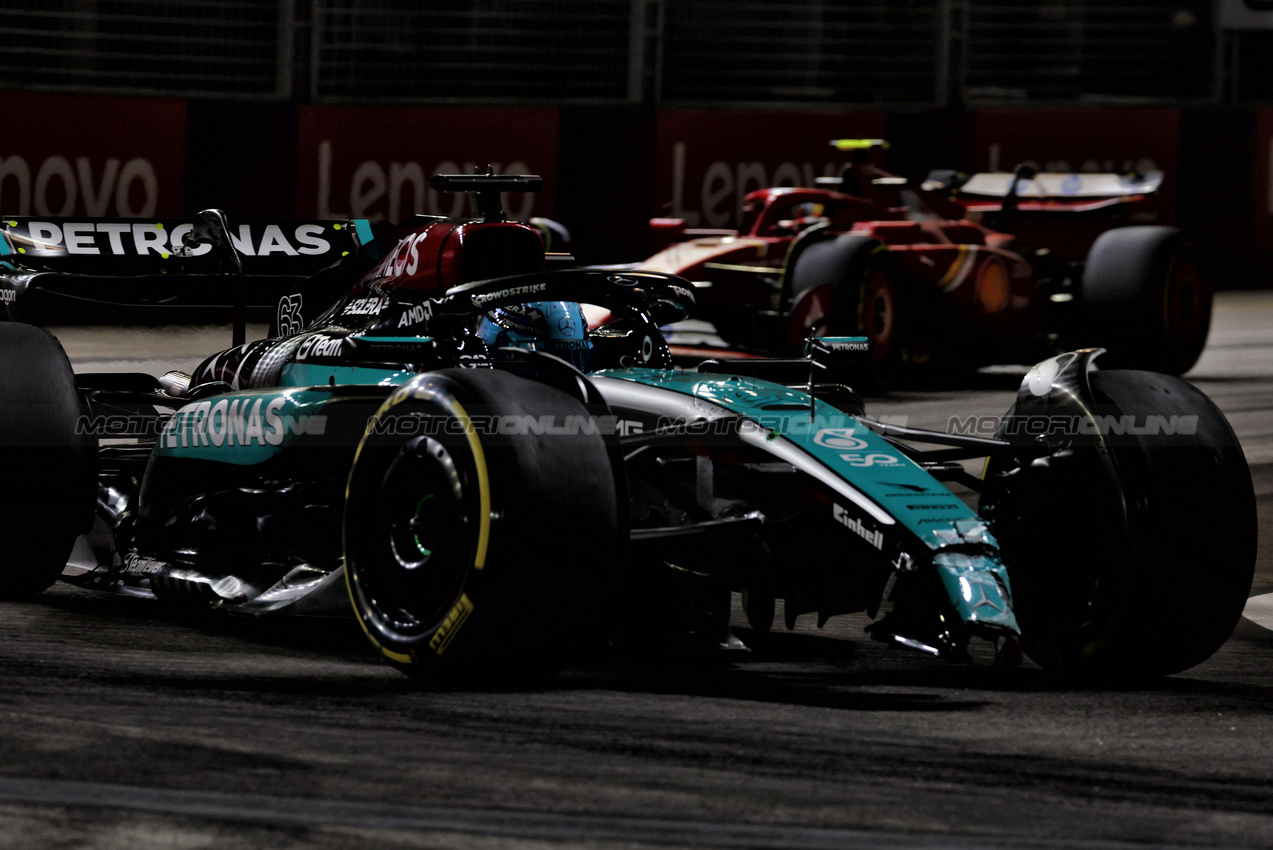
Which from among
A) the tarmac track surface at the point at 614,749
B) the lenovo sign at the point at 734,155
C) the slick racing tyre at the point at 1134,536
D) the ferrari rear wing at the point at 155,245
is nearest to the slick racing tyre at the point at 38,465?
the tarmac track surface at the point at 614,749

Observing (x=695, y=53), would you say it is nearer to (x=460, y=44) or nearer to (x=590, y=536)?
(x=460, y=44)

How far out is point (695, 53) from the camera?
61.9ft

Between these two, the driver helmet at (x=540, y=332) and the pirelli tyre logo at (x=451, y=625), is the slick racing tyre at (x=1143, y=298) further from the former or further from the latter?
the pirelli tyre logo at (x=451, y=625)

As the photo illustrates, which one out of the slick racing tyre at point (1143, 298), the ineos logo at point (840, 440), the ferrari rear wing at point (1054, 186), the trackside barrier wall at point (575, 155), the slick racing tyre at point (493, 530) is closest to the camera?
the slick racing tyre at point (493, 530)

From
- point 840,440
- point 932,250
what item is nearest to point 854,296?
point 932,250

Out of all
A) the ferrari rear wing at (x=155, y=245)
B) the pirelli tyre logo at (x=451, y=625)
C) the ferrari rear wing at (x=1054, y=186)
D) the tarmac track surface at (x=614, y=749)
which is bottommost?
the tarmac track surface at (x=614, y=749)

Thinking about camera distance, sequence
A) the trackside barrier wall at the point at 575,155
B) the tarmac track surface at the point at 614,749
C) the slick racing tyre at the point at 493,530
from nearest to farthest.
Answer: the tarmac track surface at the point at 614,749, the slick racing tyre at the point at 493,530, the trackside barrier wall at the point at 575,155

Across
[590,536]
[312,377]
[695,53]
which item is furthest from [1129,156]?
[590,536]

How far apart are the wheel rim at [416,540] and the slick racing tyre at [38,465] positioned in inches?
57.4

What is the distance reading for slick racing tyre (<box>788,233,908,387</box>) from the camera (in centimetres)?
1290

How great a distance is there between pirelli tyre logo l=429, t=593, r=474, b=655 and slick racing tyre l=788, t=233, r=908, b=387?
7925 millimetres

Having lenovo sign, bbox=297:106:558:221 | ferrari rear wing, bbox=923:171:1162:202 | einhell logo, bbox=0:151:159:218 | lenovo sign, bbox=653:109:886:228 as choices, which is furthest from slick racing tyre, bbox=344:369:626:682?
lenovo sign, bbox=653:109:886:228

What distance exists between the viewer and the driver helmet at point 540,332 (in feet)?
21.0

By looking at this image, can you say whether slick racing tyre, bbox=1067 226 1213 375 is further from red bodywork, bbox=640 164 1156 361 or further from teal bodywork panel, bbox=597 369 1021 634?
teal bodywork panel, bbox=597 369 1021 634
